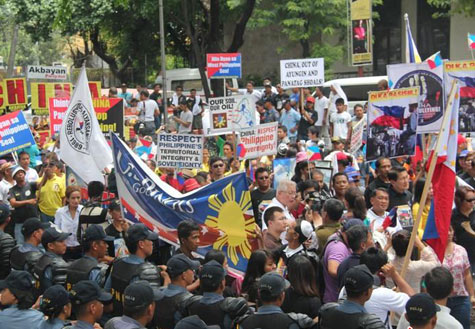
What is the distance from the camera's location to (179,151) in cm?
1130

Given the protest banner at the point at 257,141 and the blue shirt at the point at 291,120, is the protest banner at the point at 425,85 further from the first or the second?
the blue shirt at the point at 291,120

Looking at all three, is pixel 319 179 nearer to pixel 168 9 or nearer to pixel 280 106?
pixel 280 106

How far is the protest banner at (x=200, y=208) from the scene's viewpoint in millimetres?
7715

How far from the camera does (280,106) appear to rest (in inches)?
789

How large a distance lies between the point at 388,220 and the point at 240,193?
139 cm

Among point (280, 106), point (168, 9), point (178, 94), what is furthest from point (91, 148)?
point (168, 9)

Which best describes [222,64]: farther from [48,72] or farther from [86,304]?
[86,304]

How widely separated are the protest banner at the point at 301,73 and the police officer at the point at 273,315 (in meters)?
12.2

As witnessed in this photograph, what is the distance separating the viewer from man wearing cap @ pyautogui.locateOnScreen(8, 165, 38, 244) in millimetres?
11039

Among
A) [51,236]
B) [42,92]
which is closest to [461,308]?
[51,236]

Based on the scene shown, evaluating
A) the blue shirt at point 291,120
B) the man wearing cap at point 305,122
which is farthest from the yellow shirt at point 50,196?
the man wearing cap at point 305,122

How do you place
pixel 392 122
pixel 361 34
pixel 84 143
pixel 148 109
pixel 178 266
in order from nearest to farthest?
pixel 178 266, pixel 392 122, pixel 84 143, pixel 361 34, pixel 148 109

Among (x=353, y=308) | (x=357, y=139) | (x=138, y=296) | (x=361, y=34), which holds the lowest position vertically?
(x=353, y=308)

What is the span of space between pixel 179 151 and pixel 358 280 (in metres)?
6.04
